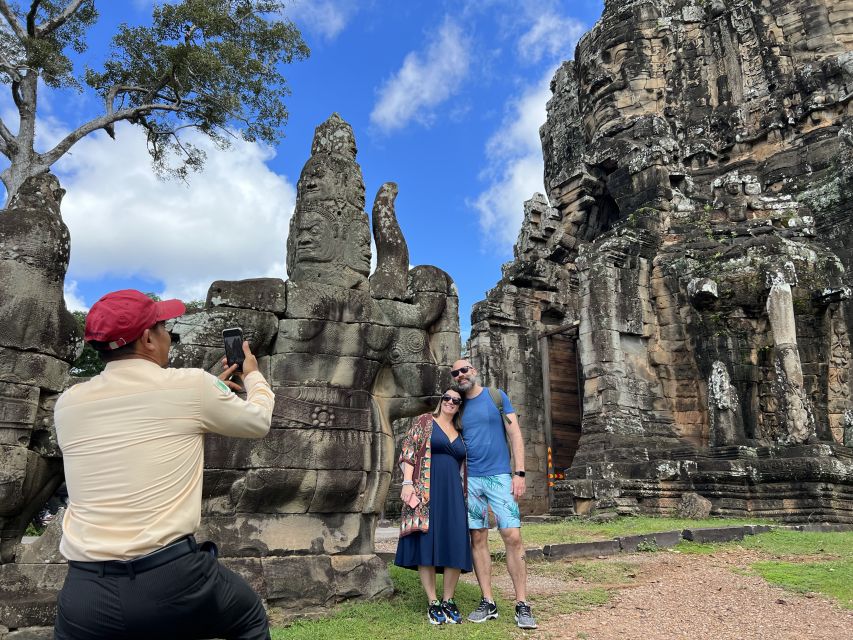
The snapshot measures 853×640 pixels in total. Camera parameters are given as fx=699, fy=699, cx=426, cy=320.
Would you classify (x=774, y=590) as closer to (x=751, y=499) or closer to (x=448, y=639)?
(x=448, y=639)

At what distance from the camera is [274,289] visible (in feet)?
19.5

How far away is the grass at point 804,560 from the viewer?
636 cm

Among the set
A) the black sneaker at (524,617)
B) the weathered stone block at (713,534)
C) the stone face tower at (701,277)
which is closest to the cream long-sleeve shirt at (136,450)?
the black sneaker at (524,617)

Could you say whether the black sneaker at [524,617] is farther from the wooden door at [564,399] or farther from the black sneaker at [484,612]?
the wooden door at [564,399]

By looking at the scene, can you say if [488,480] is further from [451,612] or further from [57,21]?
[57,21]

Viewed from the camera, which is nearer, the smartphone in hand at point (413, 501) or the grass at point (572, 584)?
the grass at point (572, 584)

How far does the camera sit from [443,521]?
533 cm

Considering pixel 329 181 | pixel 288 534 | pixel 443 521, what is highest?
pixel 329 181

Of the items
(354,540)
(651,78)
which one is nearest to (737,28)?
(651,78)

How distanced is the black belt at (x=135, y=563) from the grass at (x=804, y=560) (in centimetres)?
566

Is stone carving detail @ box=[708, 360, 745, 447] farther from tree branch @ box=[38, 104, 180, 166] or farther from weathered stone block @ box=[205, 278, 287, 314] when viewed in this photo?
tree branch @ box=[38, 104, 180, 166]

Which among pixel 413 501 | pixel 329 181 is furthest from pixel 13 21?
pixel 413 501

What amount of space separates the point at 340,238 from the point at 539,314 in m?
12.9

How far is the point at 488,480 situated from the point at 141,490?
11.5 feet
